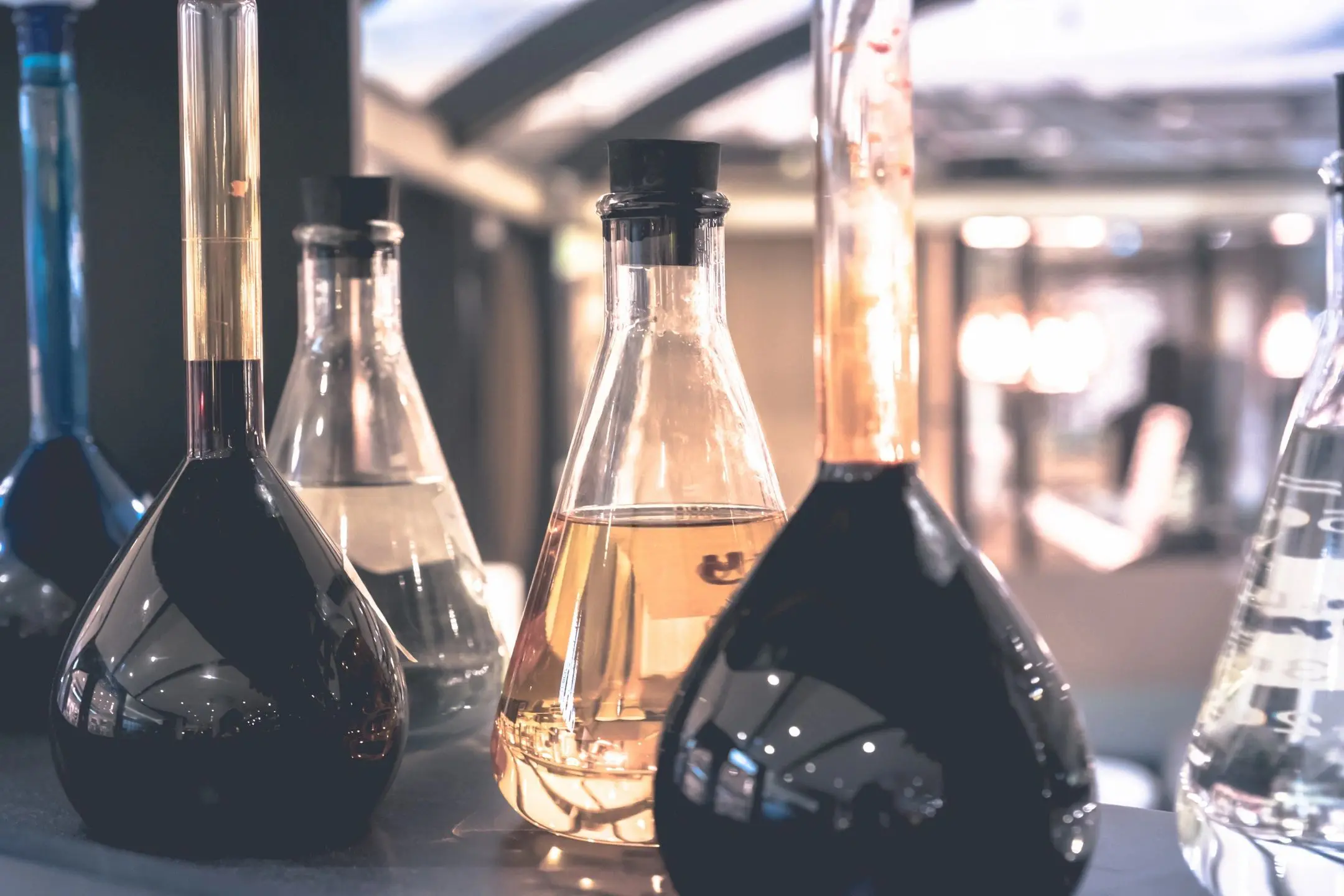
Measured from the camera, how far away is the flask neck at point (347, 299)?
42 centimetres

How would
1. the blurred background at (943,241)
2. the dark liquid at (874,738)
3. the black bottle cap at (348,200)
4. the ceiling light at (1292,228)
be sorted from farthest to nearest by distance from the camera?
the ceiling light at (1292,228) → the blurred background at (943,241) → the black bottle cap at (348,200) → the dark liquid at (874,738)

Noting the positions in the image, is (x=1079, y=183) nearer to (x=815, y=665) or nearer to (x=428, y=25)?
(x=428, y=25)

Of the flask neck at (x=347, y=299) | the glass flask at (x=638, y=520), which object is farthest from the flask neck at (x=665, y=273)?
the flask neck at (x=347, y=299)

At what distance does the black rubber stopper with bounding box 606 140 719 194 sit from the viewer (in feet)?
1.05

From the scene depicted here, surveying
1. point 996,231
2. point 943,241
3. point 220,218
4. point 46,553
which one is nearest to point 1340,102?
point 220,218

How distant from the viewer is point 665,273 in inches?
13.8

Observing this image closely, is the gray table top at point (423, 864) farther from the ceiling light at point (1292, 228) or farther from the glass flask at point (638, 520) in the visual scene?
the ceiling light at point (1292, 228)

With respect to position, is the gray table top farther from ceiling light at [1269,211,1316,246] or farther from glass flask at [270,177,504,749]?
ceiling light at [1269,211,1316,246]

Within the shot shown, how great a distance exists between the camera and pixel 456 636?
1.38 ft

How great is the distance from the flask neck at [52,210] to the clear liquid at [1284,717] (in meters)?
0.37

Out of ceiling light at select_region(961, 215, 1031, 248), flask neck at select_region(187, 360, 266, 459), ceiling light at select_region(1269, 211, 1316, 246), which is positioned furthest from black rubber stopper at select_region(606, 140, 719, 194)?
ceiling light at select_region(1269, 211, 1316, 246)

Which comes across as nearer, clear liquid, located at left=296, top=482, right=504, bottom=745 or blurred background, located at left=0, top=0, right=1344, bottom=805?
clear liquid, located at left=296, top=482, right=504, bottom=745

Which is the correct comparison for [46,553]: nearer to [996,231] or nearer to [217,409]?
[217,409]

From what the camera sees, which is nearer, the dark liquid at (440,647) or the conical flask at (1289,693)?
the conical flask at (1289,693)
